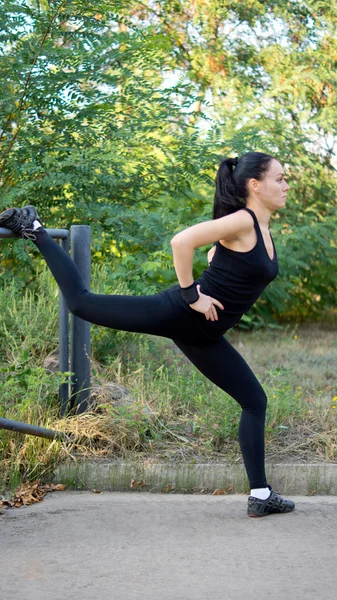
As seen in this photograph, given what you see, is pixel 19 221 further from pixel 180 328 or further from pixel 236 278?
pixel 236 278

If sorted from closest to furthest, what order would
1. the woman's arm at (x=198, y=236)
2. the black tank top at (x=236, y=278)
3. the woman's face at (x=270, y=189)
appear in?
the woman's arm at (x=198, y=236)
the black tank top at (x=236, y=278)
the woman's face at (x=270, y=189)

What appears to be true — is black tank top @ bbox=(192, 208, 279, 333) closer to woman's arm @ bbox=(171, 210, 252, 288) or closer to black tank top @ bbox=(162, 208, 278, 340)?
black tank top @ bbox=(162, 208, 278, 340)

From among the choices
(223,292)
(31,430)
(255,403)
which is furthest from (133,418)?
(223,292)

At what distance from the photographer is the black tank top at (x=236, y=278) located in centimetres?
431

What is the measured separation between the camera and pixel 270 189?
4461 mm

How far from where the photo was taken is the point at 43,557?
153 inches

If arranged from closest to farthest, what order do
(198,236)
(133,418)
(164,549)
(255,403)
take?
(164,549) < (198,236) < (255,403) < (133,418)

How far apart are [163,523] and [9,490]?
3.15 feet

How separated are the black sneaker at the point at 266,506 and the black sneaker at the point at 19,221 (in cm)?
175

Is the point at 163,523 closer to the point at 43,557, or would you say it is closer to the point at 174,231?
the point at 43,557

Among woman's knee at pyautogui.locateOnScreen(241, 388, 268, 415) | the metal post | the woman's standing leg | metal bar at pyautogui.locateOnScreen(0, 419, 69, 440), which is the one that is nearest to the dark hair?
the woman's standing leg

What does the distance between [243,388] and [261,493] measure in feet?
1.74

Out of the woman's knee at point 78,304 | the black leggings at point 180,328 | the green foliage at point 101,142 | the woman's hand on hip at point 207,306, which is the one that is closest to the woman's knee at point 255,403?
the black leggings at point 180,328

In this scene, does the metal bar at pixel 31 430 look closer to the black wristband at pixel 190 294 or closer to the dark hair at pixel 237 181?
the black wristband at pixel 190 294
